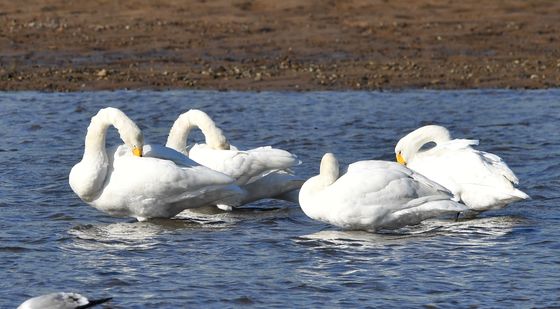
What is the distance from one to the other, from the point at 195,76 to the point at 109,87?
1297mm

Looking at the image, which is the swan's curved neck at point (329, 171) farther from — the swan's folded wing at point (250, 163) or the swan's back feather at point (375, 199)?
the swan's folded wing at point (250, 163)

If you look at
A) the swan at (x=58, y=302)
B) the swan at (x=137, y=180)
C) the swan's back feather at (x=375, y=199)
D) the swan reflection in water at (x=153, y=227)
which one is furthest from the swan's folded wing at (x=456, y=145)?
the swan at (x=58, y=302)

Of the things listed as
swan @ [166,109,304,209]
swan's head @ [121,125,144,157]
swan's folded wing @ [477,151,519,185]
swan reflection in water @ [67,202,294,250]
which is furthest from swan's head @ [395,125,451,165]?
swan's head @ [121,125,144,157]

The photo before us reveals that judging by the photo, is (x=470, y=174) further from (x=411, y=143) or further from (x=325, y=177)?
(x=325, y=177)

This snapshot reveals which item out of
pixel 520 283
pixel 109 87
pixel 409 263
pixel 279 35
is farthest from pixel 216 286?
pixel 279 35

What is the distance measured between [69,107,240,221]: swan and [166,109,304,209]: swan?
0.44 m

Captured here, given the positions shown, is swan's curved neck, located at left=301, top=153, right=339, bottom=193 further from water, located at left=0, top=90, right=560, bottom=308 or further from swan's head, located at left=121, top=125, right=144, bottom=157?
swan's head, located at left=121, top=125, right=144, bottom=157

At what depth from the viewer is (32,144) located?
1407 centimetres

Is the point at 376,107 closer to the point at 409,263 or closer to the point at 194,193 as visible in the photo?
the point at 194,193

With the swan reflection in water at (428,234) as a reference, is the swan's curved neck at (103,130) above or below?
above

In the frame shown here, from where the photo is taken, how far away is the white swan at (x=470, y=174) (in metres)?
10.4

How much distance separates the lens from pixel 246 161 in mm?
10867

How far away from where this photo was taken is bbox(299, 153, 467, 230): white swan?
31.6 ft

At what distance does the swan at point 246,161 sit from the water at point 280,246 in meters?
0.20
